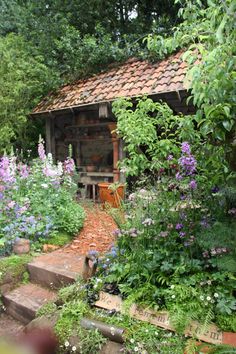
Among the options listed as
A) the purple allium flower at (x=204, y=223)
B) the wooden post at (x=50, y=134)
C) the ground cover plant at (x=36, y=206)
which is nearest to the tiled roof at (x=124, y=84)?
the wooden post at (x=50, y=134)

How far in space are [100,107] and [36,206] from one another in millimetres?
3017

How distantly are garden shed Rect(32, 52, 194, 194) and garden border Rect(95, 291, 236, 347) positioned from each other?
155 inches

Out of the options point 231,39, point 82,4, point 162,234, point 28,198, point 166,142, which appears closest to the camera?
point 231,39

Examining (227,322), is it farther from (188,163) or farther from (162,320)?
(188,163)

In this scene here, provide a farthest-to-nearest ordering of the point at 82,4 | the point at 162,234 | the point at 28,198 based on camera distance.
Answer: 1. the point at 82,4
2. the point at 28,198
3. the point at 162,234

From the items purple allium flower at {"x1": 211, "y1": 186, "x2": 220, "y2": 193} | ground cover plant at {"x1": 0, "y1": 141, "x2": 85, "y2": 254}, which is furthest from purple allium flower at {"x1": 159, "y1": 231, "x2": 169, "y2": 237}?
ground cover plant at {"x1": 0, "y1": 141, "x2": 85, "y2": 254}

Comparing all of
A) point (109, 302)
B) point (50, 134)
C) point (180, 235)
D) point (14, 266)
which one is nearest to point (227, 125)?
point (180, 235)

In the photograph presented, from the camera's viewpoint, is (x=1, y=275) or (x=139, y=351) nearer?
(x=139, y=351)

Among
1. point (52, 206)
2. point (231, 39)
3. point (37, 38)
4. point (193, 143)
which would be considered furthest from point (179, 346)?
point (37, 38)

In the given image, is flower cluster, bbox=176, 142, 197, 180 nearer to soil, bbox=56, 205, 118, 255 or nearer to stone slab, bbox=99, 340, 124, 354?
soil, bbox=56, 205, 118, 255

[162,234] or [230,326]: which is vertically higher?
[162,234]

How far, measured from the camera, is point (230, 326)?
221 cm

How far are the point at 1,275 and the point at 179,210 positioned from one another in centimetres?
203

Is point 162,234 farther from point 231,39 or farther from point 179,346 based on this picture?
point 231,39
